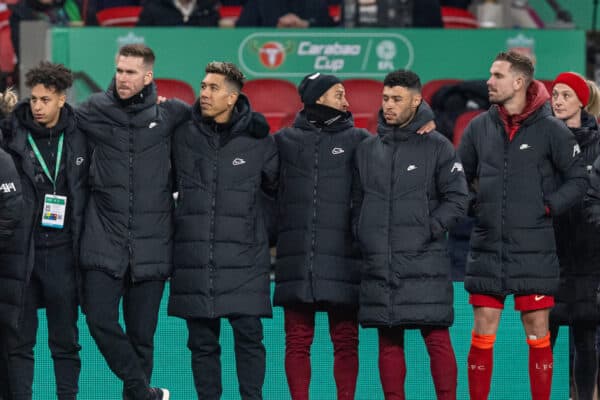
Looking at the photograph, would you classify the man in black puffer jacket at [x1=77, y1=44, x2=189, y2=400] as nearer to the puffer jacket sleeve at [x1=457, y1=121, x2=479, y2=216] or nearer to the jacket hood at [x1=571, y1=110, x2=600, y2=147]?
the puffer jacket sleeve at [x1=457, y1=121, x2=479, y2=216]

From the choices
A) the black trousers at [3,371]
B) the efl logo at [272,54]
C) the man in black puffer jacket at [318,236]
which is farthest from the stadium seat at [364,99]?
the black trousers at [3,371]

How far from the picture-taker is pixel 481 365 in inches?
269

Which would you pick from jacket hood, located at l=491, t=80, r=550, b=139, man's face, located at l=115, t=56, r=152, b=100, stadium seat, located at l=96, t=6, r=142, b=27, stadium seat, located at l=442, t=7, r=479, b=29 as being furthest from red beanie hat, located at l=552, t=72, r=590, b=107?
stadium seat, located at l=96, t=6, r=142, b=27

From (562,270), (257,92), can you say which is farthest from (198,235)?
(257,92)

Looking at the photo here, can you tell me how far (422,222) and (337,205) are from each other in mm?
434

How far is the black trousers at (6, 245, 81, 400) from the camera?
21.5 ft

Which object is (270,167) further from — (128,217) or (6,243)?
(6,243)

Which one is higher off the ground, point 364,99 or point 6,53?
point 6,53

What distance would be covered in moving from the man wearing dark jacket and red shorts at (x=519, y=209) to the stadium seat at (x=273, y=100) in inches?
161

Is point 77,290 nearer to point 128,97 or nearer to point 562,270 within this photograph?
point 128,97

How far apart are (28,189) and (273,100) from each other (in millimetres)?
4570

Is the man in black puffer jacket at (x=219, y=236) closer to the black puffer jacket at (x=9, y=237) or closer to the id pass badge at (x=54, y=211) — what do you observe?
the id pass badge at (x=54, y=211)

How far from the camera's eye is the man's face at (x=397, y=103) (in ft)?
22.0

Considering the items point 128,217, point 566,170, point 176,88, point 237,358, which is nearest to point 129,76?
Result: point 128,217
